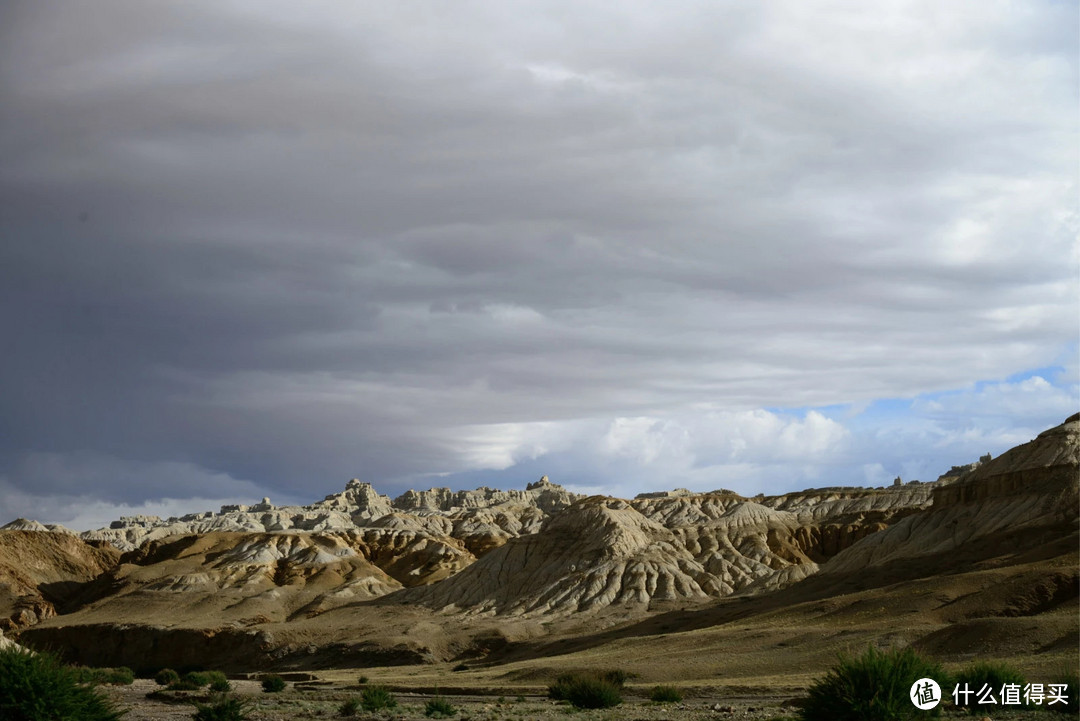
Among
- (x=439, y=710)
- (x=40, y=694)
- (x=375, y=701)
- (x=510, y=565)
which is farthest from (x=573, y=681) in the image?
(x=510, y=565)

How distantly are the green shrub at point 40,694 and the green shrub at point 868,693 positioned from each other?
52.5 feet

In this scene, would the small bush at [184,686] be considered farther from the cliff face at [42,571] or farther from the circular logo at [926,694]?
the cliff face at [42,571]

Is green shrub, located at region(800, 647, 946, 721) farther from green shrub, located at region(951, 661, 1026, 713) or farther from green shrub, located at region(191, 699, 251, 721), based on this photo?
green shrub, located at region(191, 699, 251, 721)

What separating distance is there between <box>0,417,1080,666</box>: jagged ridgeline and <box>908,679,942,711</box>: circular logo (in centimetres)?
6697

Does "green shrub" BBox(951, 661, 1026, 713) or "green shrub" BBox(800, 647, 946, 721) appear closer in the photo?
"green shrub" BBox(800, 647, 946, 721)

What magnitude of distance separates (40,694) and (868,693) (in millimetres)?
18176

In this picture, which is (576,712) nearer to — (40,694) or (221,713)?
(221,713)

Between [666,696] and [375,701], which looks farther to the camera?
[666,696]

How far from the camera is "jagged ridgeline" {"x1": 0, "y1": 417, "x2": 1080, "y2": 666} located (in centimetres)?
10150

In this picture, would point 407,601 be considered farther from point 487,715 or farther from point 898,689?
point 898,689

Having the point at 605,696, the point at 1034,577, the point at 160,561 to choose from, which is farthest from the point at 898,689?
the point at 160,561

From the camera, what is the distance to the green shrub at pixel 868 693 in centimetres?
2400

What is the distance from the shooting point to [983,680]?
1219 inches

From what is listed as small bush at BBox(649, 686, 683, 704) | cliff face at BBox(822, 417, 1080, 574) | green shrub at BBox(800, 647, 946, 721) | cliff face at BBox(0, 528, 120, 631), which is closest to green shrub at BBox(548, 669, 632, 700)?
small bush at BBox(649, 686, 683, 704)
